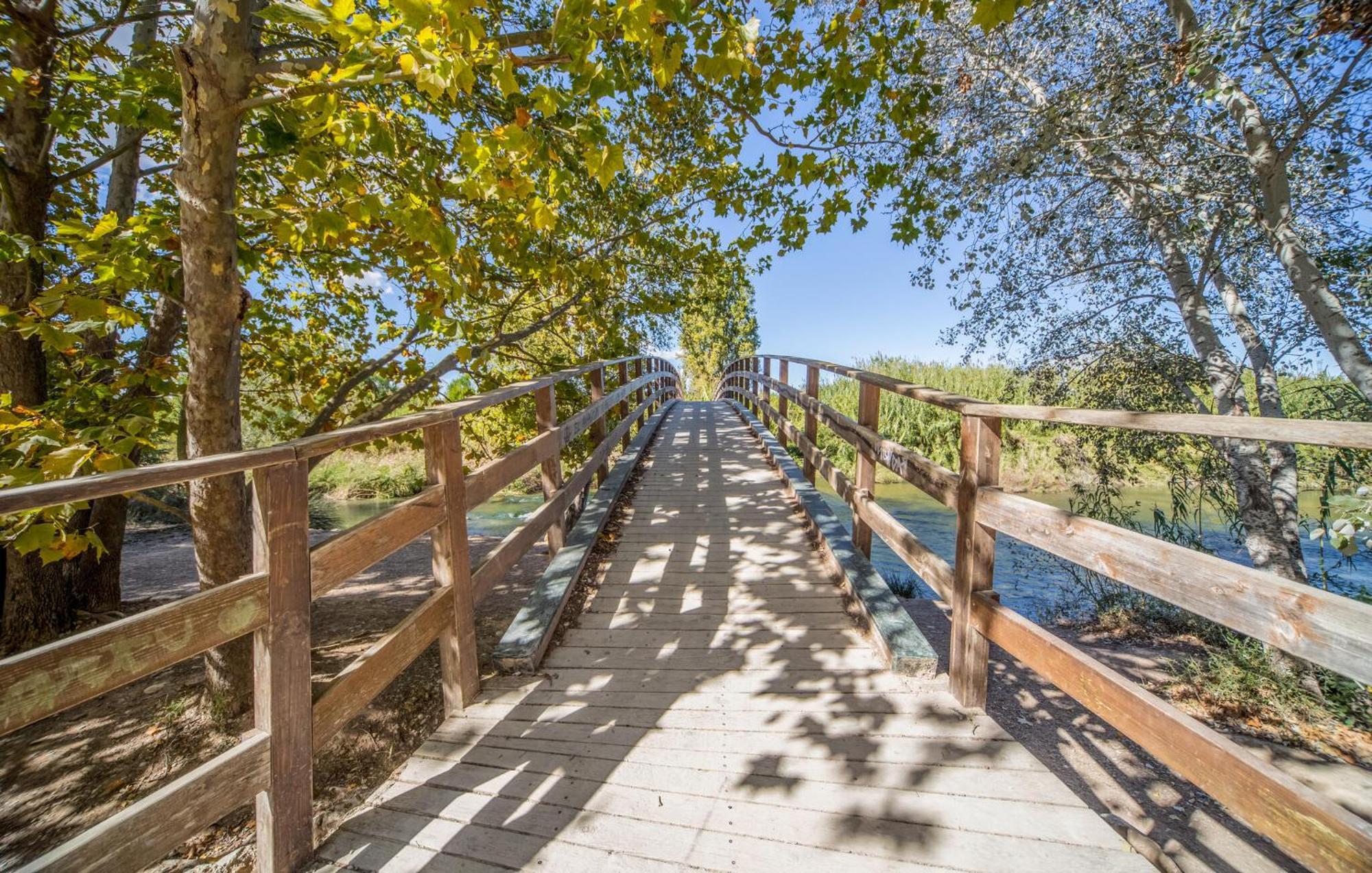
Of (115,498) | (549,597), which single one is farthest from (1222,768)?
(115,498)

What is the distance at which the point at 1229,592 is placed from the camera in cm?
133

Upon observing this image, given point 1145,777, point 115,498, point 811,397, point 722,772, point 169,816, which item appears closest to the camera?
point 169,816

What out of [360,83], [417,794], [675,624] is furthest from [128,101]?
[675,624]

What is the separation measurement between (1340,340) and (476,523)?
17.3 metres

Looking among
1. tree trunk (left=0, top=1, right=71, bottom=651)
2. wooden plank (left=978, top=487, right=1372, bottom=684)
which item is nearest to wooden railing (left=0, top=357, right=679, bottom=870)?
wooden plank (left=978, top=487, right=1372, bottom=684)

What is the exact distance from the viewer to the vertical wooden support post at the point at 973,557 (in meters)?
2.30

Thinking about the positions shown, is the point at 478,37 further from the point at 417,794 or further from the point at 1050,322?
the point at 1050,322

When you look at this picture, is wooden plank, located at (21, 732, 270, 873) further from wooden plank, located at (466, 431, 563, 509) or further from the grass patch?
the grass patch

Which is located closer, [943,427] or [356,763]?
[356,763]

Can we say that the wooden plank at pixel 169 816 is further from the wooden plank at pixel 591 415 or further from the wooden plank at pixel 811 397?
the wooden plank at pixel 811 397

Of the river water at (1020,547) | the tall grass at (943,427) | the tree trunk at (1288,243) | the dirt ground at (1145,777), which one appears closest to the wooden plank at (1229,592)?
the dirt ground at (1145,777)

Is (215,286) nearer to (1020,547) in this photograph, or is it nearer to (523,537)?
(523,537)

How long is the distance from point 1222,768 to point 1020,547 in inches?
402

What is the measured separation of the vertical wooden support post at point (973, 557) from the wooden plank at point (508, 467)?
227cm
